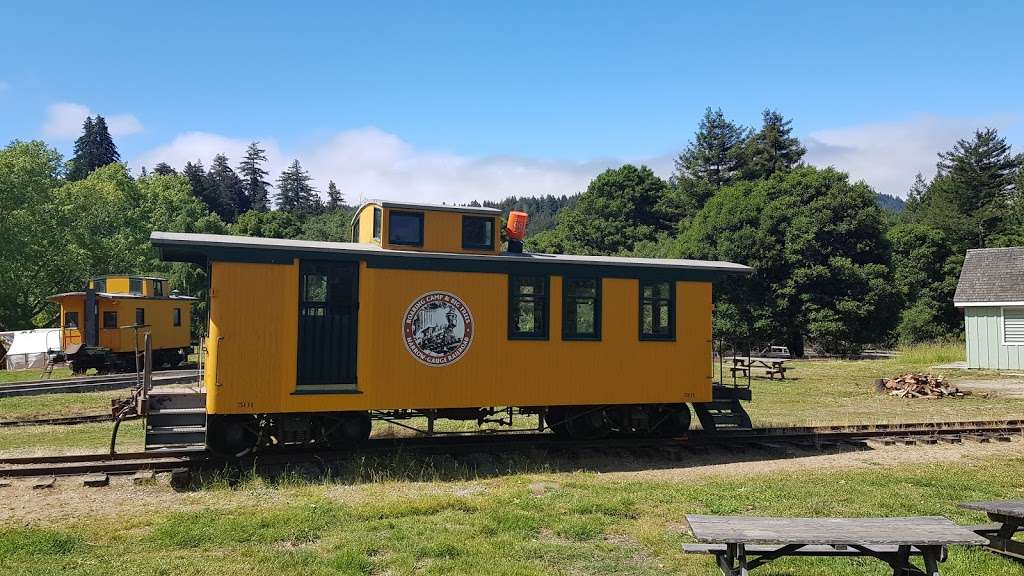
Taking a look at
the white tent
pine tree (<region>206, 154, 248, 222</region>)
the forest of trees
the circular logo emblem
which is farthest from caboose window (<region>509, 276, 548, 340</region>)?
pine tree (<region>206, 154, 248, 222</region>)

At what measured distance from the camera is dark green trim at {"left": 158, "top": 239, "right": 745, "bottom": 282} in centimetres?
1088

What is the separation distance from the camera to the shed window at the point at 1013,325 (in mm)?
28578

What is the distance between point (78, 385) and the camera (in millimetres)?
23750

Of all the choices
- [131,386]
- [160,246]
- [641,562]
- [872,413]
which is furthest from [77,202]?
[641,562]

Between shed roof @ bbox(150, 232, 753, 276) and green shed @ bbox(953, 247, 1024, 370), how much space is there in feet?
70.0

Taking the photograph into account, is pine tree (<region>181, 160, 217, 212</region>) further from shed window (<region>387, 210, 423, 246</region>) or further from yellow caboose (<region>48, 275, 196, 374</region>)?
shed window (<region>387, 210, 423, 246</region>)

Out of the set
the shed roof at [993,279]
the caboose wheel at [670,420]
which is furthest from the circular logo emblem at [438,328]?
the shed roof at [993,279]

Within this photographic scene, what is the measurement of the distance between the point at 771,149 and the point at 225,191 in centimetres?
7336

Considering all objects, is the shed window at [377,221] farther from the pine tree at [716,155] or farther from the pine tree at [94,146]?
the pine tree at [94,146]

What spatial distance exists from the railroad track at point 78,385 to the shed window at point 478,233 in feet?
40.7

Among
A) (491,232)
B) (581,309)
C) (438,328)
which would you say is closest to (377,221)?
(491,232)

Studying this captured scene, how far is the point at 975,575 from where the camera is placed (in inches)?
254

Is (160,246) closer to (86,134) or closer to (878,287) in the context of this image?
(878,287)

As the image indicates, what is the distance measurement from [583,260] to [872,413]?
9.92 meters
